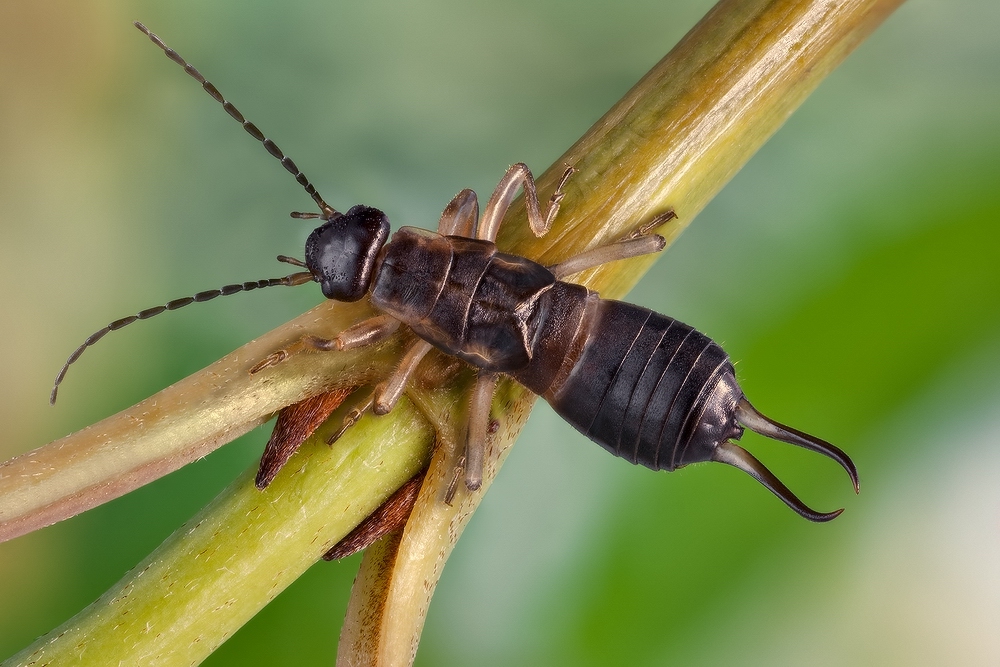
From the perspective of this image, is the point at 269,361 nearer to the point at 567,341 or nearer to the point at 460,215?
the point at 567,341

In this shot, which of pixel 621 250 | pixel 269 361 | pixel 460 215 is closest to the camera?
pixel 269 361

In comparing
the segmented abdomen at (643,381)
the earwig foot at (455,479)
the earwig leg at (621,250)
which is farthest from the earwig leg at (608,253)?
the earwig foot at (455,479)

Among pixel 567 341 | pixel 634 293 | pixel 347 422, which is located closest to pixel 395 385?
pixel 347 422

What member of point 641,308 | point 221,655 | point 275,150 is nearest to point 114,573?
point 221,655

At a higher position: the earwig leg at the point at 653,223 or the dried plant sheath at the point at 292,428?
the dried plant sheath at the point at 292,428

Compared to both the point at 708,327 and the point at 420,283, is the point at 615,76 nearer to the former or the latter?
the point at 708,327

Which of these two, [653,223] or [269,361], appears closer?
[269,361]

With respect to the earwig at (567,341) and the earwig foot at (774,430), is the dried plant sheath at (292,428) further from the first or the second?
the earwig foot at (774,430)
